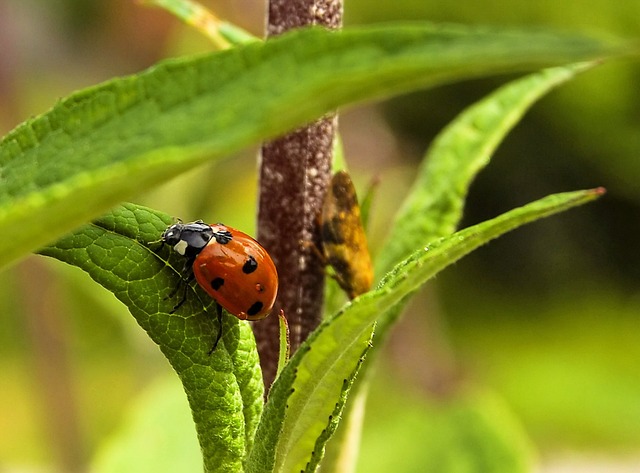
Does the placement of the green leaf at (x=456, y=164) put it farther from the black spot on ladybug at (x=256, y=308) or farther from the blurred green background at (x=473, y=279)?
the blurred green background at (x=473, y=279)

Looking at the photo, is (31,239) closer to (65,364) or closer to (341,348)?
(341,348)

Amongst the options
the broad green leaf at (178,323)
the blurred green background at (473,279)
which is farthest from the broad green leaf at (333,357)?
the blurred green background at (473,279)

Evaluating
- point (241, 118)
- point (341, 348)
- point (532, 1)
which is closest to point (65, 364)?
point (341, 348)

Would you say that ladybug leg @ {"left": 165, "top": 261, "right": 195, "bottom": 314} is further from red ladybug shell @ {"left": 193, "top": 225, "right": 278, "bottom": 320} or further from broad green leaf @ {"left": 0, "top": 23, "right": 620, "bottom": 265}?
broad green leaf @ {"left": 0, "top": 23, "right": 620, "bottom": 265}

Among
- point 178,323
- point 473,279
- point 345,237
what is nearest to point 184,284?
point 178,323

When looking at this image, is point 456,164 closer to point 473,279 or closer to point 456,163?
point 456,163

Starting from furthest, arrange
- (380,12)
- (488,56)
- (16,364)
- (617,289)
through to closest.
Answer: (380,12) → (617,289) → (16,364) → (488,56)
